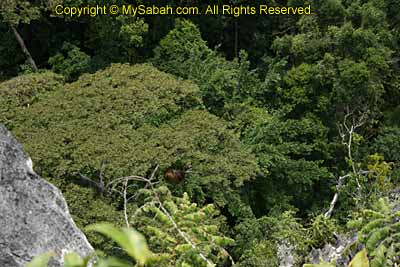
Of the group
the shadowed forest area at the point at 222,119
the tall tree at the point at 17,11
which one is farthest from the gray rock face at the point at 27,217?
the tall tree at the point at 17,11

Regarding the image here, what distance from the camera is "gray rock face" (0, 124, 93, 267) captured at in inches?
220

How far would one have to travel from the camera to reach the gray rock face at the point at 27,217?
18.3ft

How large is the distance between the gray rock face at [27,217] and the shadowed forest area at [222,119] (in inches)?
36.8

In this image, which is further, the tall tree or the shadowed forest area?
the tall tree

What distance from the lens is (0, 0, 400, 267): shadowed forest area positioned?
839 centimetres

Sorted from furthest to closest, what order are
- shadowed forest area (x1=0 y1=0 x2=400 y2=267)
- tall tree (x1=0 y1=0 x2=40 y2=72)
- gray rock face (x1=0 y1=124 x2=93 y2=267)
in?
tall tree (x1=0 y1=0 x2=40 y2=72)
shadowed forest area (x1=0 y1=0 x2=400 y2=267)
gray rock face (x1=0 y1=124 x2=93 y2=267)

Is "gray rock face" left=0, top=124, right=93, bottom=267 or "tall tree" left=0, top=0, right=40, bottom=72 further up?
"tall tree" left=0, top=0, right=40, bottom=72

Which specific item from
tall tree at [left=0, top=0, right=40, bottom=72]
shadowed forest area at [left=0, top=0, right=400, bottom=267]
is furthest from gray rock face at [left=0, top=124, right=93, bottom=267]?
tall tree at [left=0, top=0, right=40, bottom=72]

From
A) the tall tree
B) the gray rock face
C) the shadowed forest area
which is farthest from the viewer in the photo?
the tall tree

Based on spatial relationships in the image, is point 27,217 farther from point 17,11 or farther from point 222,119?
point 17,11

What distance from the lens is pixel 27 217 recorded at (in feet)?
19.2

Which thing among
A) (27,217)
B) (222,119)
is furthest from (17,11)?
(27,217)

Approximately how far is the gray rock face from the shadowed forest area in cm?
94

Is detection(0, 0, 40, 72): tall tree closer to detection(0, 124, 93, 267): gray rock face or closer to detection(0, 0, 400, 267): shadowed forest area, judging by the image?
detection(0, 0, 400, 267): shadowed forest area
